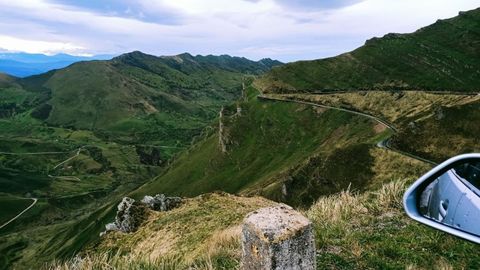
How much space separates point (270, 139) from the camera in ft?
517

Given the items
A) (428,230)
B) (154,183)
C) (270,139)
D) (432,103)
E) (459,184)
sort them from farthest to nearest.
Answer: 1. (154,183)
2. (270,139)
3. (432,103)
4. (428,230)
5. (459,184)

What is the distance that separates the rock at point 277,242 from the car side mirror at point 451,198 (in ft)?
8.42

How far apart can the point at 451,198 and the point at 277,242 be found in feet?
10.6

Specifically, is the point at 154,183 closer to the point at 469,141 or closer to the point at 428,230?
the point at 469,141

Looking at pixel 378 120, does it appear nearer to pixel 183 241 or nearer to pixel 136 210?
pixel 136 210

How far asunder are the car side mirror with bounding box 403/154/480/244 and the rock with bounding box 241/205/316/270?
2.57m

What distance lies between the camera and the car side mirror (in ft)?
13.0

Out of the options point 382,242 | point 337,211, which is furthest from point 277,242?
point 337,211

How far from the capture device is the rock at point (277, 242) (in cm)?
703

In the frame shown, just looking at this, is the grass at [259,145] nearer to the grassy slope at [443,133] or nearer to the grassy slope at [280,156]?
the grassy slope at [280,156]

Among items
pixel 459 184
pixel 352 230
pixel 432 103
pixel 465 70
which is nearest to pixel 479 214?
pixel 459 184

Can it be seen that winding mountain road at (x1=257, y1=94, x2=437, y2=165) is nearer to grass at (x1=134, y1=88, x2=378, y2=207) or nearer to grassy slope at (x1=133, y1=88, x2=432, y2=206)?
grassy slope at (x1=133, y1=88, x2=432, y2=206)

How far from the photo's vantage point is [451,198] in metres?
4.23

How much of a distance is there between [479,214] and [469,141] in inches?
3333
